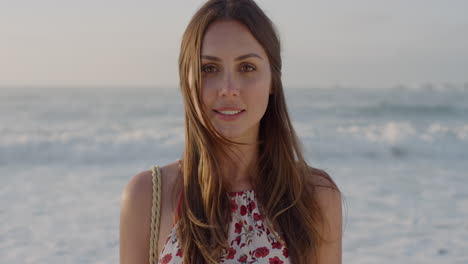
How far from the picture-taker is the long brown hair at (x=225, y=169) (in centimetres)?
209

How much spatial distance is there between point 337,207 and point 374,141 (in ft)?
41.2

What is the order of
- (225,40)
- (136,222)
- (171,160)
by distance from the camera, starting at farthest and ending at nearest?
(171,160) → (136,222) → (225,40)

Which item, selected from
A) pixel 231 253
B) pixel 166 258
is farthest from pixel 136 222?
pixel 231 253

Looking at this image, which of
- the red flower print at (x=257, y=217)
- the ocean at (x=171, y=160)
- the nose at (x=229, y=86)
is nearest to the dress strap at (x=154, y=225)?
the red flower print at (x=257, y=217)

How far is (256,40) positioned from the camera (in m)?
2.11

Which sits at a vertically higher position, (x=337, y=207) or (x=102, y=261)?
(x=337, y=207)

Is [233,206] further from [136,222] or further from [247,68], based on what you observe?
[247,68]

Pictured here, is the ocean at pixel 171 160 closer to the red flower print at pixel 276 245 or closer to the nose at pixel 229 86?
the red flower print at pixel 276 245

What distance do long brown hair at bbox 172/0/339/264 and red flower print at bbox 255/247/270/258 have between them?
12 cm

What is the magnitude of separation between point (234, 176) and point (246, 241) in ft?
1.10

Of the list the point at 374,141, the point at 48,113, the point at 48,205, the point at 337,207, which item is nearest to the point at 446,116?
the point at 374,141

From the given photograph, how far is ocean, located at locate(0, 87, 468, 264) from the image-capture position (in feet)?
19.3

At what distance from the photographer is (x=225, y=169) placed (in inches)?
93.3

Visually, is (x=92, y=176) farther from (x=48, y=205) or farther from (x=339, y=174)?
(x=339, y=174)
